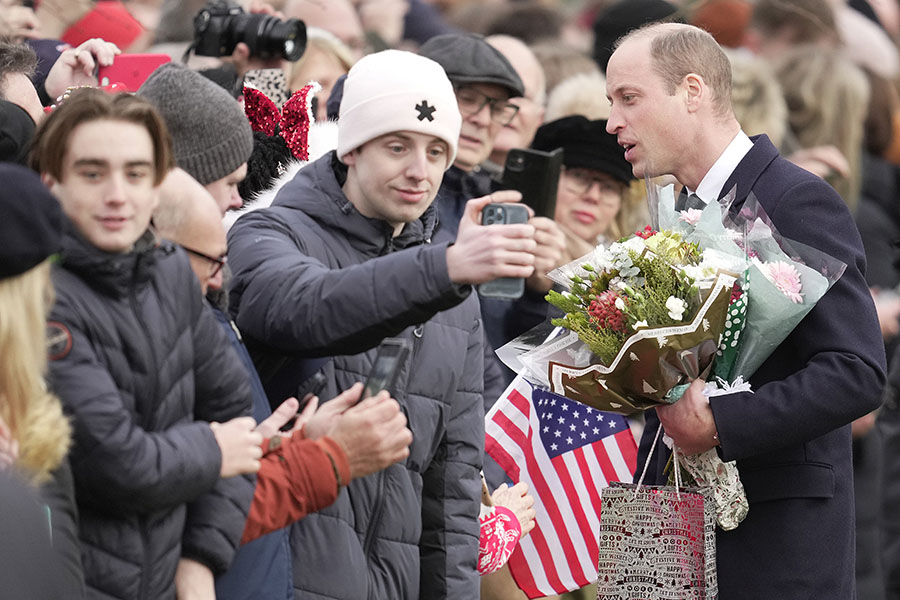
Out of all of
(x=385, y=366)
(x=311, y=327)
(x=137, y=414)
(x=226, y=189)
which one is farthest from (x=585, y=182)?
(x=137, y=414)

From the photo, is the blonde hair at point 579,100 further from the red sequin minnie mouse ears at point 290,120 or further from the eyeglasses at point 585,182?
the red sequin minnie mouse ears at point 290,120

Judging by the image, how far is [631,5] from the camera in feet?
25.5

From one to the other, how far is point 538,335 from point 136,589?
Result: 1.69 meters

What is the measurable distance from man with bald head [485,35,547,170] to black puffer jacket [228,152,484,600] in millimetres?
2490

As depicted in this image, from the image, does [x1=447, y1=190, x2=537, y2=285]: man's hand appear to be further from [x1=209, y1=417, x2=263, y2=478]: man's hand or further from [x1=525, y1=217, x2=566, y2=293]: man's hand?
[x1=525, y1=217, x2=566, y2=293]: man's hand

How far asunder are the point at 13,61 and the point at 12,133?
1.70 ft

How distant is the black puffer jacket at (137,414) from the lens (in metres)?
3.06

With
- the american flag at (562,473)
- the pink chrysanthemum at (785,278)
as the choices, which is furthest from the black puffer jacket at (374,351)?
the american flag at (562,473)

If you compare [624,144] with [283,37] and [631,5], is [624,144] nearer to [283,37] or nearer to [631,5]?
[283,37]

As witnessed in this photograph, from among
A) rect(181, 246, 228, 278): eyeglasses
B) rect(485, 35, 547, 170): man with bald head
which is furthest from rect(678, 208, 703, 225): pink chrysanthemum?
rect(485, 35, 547, 170): man with bald head

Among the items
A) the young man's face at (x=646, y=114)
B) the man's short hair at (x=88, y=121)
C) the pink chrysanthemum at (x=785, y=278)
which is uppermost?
the young man's face at (x=646, y=114)

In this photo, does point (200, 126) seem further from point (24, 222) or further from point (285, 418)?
point (24, 222)

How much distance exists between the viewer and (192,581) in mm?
3328

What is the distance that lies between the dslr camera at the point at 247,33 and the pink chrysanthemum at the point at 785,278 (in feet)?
8.26
